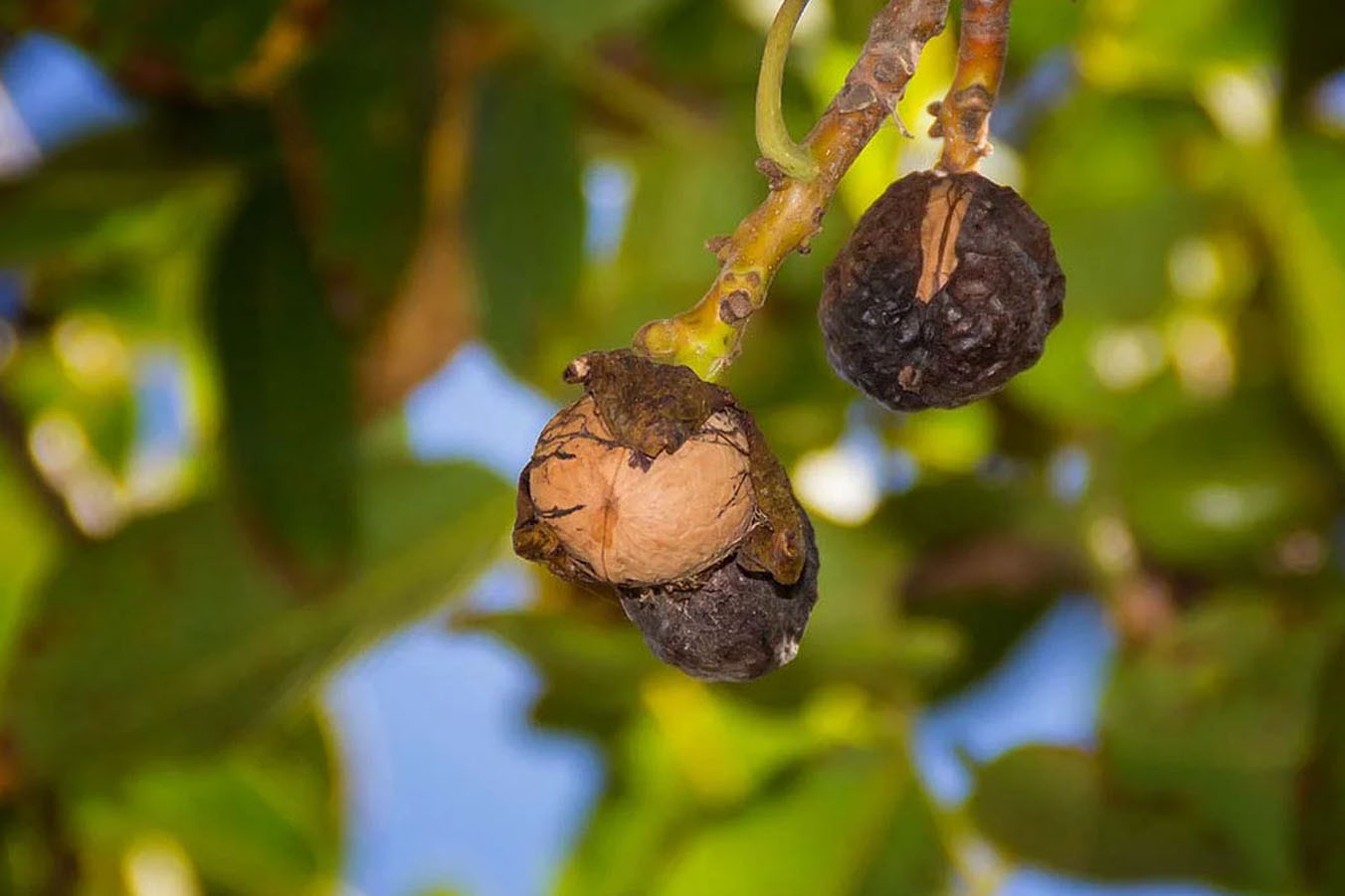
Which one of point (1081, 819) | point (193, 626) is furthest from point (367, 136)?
point (1081, 819)

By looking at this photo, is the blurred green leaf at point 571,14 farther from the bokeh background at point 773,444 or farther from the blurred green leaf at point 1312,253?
the blurred green leaf at point 1312,253

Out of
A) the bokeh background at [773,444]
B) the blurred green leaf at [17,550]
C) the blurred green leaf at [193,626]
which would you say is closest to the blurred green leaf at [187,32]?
the bokeh background at [773,444]

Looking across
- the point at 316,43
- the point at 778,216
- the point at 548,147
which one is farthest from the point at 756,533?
the point at 548,147

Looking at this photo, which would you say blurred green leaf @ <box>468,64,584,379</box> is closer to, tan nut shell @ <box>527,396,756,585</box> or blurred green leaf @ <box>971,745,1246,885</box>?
blurred green leaf @ <box>971,745,1246,885</box>

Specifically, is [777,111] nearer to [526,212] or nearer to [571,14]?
[571,14]

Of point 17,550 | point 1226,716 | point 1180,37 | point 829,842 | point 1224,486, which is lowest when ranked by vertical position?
point 17,550

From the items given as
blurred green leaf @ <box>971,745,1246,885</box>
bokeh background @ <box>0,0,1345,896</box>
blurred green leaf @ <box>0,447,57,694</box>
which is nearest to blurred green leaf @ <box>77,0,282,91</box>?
bokeh background @ <box>0,0,1345,896</box>
